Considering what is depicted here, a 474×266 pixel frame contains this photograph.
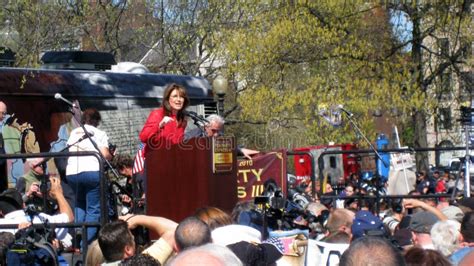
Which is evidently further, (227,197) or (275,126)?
(275,126)

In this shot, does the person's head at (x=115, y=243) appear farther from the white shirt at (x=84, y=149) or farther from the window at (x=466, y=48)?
the window at (x=466, y=48)

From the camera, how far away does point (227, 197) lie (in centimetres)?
947

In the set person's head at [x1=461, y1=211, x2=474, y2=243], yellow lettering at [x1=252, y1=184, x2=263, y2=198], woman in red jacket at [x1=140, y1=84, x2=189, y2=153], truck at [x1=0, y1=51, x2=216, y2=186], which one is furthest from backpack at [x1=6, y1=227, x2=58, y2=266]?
truck at [x1=0, y1=51, x2=216, y2=186]

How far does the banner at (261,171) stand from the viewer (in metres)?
12.0

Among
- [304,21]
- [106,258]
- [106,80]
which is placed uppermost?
[304,21]

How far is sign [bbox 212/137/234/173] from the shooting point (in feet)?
30.1

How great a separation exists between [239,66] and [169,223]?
2215 centimetres

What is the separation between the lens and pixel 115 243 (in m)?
6.90

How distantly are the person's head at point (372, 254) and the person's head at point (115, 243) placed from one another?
2.86 metres

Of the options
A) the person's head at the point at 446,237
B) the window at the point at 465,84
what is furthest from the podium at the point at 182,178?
the window at the point at 465,84

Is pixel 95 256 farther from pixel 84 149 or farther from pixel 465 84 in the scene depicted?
pixel 465 84

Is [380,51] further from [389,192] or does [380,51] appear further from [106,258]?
[106,258]

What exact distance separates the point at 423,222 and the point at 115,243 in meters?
2.96

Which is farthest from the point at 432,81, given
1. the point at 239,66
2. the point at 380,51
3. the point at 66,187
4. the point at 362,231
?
the point at 362,231
